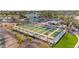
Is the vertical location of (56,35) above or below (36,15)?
below

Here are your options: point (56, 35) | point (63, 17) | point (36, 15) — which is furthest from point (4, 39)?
point (63, 17)

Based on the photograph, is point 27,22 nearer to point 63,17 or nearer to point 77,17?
point 63,17


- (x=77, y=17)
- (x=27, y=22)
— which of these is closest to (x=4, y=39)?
(x=27, y=22)
